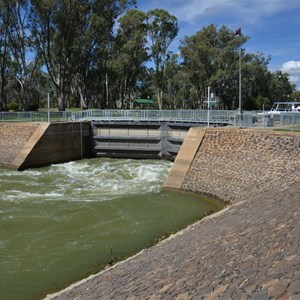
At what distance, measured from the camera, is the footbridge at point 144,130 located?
2895cm

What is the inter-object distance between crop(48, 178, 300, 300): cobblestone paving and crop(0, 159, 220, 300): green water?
1385 millimetres

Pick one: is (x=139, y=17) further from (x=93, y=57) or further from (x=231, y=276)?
(x=231, y=276)

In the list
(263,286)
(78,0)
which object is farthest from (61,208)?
(78,0)

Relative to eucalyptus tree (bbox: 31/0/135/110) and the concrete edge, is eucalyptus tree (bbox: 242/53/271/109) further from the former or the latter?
the concrete edge

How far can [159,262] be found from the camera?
8992mm

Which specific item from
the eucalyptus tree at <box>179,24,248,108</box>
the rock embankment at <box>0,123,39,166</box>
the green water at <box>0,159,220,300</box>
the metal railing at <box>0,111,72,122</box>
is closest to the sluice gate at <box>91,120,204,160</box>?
the metal railing at <box>0,111,72,122</box>

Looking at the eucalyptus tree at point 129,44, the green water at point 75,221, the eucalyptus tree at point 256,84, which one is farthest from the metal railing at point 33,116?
the eucalyptus tree at point 256,84

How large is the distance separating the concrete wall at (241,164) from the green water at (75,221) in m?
1.03

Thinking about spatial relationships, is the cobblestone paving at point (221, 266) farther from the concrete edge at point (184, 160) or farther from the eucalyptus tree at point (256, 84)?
the eucalyptus tree at point (256, 84)

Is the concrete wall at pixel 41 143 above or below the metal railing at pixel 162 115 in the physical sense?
below

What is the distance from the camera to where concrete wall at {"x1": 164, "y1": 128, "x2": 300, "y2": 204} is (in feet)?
53.3

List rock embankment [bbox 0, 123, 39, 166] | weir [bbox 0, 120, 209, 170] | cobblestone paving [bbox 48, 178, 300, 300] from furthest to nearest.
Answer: rock embankment [bbox 0, 123, 39, 166]
weir [bbox 0, 120, 209, 170]
cobblestone paving [bbox 48, 178, 300, 300]

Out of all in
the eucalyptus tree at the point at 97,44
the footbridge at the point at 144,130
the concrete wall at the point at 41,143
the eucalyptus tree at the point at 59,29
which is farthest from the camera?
the eucalyptus tree at the point at 97,44

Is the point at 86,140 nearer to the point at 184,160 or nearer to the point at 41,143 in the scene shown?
the point at 41,143
